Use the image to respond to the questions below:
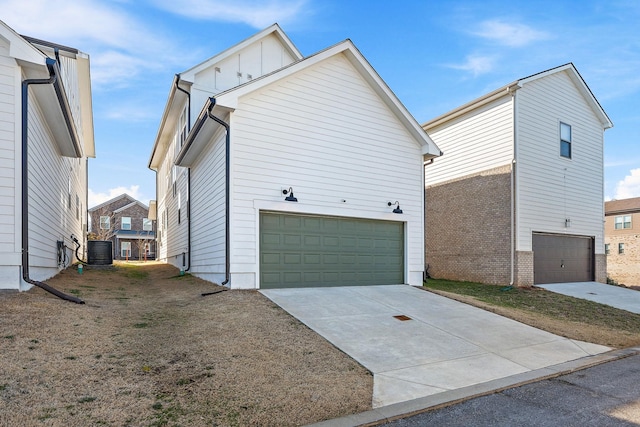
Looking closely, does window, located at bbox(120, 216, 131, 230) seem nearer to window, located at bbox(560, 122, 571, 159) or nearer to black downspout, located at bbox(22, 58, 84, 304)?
black downspout, located at bbox(22, 58, 84, 304)

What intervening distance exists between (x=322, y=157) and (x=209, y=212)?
3.75 metres

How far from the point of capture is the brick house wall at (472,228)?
14.9 m

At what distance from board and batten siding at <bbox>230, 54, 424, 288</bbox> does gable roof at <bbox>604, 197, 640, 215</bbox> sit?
29.4m

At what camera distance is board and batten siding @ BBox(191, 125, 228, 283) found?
10273mm

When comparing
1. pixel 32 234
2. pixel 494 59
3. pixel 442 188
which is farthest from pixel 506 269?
pixel 32 234

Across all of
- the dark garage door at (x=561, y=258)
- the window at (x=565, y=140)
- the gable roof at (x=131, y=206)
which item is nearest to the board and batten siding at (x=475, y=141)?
the window at (x=565, y=140)

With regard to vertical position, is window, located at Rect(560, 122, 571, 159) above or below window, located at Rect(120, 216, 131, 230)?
above

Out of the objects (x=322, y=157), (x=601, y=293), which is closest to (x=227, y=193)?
(x=322, y=157)

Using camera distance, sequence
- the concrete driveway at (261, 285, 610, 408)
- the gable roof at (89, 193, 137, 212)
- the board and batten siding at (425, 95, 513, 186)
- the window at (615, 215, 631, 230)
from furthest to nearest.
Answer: the gable roof at (89, 193, 137, 212) → the window at (615, 215, 631, 230) → the board and batten siding at (425, 95, 513, 186) → the concrete driveway at (261, 285, 610, 408)

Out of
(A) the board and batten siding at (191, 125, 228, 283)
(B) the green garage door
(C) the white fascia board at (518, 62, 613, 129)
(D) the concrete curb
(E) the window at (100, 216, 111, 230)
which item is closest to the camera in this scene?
(D) the concrete curb

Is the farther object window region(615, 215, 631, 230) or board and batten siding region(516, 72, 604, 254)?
window region(615, 215, 631, 230)

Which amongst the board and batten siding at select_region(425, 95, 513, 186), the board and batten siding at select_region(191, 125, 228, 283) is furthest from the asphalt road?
the board and batten siding at select_region(425, 95, 513, 186)

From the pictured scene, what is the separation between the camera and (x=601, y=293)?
1454 cm

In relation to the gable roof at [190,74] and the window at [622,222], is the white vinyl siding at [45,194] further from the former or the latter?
the window at [622,222]
